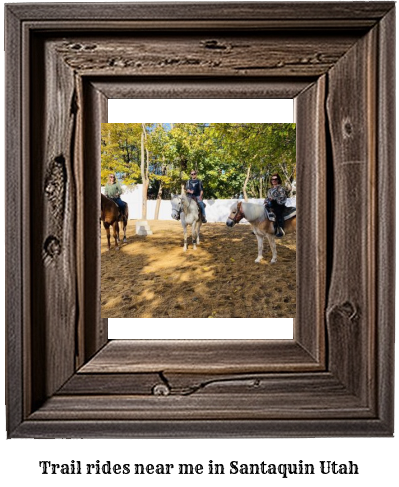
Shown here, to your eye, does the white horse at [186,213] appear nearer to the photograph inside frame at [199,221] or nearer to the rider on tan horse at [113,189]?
the photograph inside frame at [199,221]

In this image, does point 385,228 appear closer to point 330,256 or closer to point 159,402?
point 330,256

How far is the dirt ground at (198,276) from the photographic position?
1197 mm

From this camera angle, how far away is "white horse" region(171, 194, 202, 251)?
3.98 feet

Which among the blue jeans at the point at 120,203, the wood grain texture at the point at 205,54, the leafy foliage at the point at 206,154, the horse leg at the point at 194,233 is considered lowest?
the horse leg at the point at 194,233

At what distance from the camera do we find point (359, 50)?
3.74ft

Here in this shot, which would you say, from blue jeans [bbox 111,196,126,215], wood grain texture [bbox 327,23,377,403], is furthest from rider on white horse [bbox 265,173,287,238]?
blue jeans [bbox 111,196,126,215]

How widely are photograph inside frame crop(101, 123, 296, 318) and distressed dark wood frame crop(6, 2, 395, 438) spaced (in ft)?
0.21

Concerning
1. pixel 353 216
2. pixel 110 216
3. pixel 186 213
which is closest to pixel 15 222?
pixel 110 216

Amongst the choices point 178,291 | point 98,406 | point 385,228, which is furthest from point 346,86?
point 98,406

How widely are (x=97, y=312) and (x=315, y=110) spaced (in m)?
0.92

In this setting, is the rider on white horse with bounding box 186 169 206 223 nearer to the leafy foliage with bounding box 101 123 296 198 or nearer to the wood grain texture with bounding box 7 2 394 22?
the leafy foliage with bounding box 101 123 296 198

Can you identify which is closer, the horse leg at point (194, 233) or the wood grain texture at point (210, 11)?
the wood grain texture at point (210, 11)

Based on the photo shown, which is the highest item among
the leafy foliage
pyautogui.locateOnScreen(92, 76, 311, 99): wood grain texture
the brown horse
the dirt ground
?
pyautogui.locateOnScreen(92, 76, 311, 99): wood grain texture

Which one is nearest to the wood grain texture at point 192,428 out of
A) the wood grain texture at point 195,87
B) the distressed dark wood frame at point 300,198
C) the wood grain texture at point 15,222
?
the distressed dark wood frame at point 300,198
